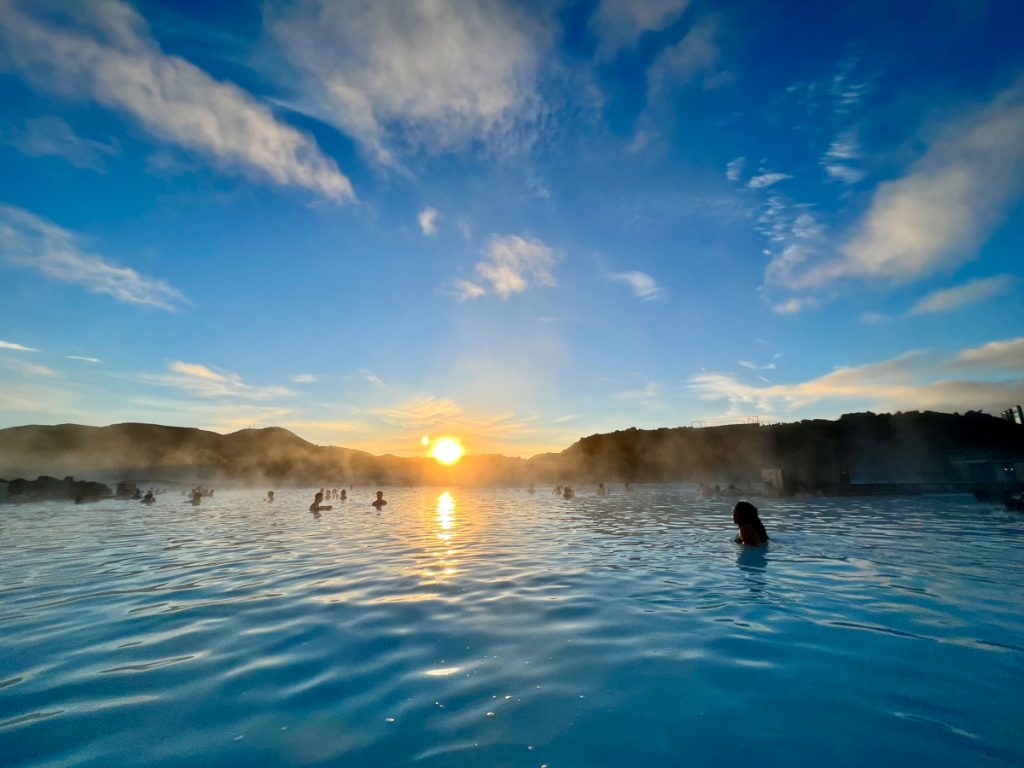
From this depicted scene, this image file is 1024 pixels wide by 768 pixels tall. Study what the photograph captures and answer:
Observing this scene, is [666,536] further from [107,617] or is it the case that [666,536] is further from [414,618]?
[107,617]

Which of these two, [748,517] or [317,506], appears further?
[317,506]

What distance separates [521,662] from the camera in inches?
184

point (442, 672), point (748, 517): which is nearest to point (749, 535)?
point (748, 517)

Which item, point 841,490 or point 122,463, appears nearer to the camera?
point 841,490

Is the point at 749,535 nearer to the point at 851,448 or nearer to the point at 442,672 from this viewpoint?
the point at 442,672

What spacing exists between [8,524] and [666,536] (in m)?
30.1

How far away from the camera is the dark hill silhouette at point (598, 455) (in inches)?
1991

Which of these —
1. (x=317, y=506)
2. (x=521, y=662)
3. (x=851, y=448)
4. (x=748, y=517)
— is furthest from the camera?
(x=851, y=448)

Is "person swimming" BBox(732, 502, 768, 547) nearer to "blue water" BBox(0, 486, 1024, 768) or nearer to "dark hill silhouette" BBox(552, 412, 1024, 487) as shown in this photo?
"blue water" BBox(0, 486, 1024, 768)

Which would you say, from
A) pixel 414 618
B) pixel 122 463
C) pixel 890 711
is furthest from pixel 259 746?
pixel 122 463

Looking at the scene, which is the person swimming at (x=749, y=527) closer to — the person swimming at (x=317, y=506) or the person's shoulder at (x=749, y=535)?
the person's shoulder at (x=749, y=535)

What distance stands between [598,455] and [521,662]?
8937 centimetres

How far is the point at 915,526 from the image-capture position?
16.2 meters

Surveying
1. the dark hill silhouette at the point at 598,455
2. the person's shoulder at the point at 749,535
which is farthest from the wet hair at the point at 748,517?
the dark hill silhouette at the point at 598,455
